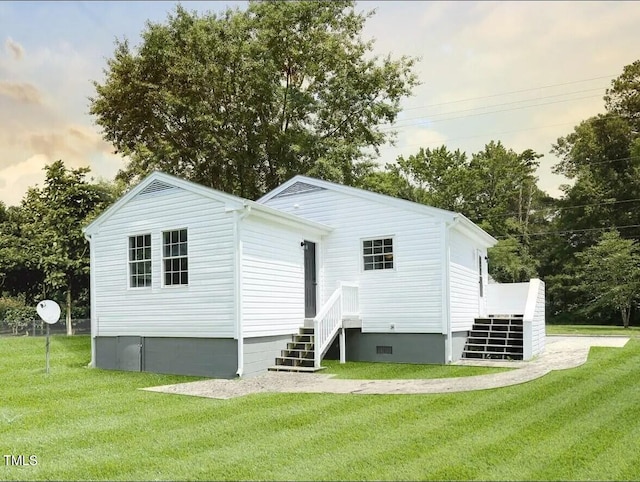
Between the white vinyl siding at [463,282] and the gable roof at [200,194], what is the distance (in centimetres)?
312

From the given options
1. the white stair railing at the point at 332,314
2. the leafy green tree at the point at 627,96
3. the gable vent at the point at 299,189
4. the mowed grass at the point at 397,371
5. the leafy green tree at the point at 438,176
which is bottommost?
the mowed grass at the point at 397,371

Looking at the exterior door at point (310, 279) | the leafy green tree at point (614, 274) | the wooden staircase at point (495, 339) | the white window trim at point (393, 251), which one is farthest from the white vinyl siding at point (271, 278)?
the leafy green tree at point (614, 274)

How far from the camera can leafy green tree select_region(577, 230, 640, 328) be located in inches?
1038

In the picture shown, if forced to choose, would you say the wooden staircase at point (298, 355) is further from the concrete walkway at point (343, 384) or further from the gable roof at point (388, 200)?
the gable roof at point (388, 200)

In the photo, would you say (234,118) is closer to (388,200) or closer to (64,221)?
(64,221)

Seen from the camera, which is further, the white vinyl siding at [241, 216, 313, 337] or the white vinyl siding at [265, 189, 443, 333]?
the white vinyl siding at [265, 189, 443, 333]

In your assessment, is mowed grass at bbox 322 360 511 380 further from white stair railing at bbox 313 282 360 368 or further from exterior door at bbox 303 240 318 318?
exterior door at bbox 303 240 318 318

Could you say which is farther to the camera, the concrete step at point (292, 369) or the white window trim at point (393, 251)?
the white window trim at point (393, 251)

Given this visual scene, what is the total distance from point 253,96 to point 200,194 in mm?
12948

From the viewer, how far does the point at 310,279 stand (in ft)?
45.6

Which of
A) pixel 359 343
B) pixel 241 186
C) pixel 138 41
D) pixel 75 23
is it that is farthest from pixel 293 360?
pixel 138 41

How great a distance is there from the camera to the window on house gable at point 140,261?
12421 millimetres

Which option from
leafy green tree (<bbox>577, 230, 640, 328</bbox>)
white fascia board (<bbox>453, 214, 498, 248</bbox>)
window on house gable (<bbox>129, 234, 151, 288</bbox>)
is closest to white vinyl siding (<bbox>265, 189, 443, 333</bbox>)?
white fascia board (<bbox>453, 214, 498, 248</bbox>)

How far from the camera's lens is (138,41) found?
2358 centimetres
